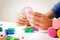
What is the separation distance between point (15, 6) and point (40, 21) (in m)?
0.65

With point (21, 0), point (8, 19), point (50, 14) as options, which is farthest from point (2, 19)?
point (50, 14)

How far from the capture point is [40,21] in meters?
0.61

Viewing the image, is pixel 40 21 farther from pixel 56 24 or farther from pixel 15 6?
pixel 15 6

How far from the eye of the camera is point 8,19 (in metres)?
1.24

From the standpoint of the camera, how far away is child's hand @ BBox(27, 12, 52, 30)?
58cm

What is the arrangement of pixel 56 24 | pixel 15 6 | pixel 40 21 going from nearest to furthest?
pixel 56 24, pixel 40 21, pixel 15 6

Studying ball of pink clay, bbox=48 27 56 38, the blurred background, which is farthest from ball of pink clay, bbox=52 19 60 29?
the blurred background

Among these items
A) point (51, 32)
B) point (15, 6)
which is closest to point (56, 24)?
point (51, 32)

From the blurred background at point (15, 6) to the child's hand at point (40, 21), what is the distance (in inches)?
21.9

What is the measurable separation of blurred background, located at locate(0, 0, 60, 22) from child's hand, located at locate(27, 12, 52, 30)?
557 mm

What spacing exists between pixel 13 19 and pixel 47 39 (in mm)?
741

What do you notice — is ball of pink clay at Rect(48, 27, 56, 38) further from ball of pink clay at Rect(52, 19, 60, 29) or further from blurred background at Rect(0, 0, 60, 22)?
blurred background at Rect(0, 0, 60, 22)

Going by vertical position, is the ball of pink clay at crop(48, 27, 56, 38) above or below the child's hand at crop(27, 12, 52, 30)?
below

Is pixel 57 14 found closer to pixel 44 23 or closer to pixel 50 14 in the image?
pixel 50 14
